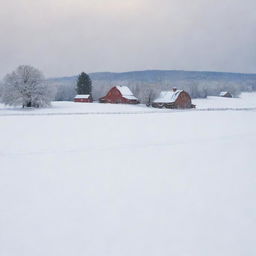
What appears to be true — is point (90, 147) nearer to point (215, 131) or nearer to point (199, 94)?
point (215, 131)

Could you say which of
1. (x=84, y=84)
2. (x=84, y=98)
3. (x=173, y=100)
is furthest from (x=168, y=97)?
(x=84, y=84)

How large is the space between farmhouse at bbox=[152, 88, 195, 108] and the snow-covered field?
175 feet

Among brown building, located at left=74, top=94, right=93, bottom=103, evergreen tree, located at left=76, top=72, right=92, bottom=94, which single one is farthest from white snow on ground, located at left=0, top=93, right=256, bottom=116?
evergreen tree, located at left=76, top=72, right=92, bottom=94

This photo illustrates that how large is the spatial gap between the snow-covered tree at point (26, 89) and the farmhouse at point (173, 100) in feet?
84.2

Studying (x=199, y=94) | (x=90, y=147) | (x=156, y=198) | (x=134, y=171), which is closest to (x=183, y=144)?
(x=90, y=147)

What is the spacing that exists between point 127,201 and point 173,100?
207ft

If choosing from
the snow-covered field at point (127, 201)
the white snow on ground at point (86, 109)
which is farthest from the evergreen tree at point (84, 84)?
the snow-covered field at point (127, 201)

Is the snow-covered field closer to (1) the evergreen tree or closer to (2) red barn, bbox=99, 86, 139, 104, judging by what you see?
(2) red barn, bbox=99, 86, 139, 104

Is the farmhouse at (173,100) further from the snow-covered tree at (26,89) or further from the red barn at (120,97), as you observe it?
the snow-covered tree at (26,89)

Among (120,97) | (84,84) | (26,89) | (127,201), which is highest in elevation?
(84,84)

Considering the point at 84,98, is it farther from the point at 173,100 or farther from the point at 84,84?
the point at 173,100

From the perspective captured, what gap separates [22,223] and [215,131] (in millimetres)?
20739

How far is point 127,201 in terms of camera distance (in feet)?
31.3

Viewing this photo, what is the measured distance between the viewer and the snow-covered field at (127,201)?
7.20 m
